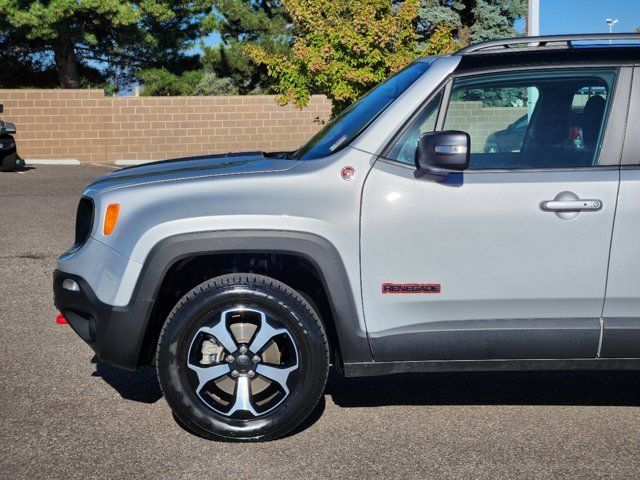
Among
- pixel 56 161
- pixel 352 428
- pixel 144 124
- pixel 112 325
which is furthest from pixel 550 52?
pixel 56 161

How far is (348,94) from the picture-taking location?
20.1 m

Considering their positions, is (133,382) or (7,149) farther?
(7,149)

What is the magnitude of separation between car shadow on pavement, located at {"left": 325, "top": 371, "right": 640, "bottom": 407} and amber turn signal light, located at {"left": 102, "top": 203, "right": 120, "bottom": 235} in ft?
5.16

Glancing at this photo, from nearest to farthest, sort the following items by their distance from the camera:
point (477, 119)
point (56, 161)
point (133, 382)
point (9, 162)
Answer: point (477, 119)
point (133, 382)
point (9, 162)
point (56, 161)

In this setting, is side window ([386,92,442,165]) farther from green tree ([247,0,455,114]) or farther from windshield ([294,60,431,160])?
green tree ([247,0,455,114])

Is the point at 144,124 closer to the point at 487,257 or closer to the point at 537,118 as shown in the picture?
the point at 537,118

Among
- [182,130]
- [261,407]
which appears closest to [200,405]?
[261,407]

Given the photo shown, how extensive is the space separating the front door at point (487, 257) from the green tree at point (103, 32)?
85.1 ft

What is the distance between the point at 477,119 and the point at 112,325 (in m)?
2.03

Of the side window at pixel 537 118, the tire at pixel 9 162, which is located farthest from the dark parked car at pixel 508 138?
the tire at pixel 9 162

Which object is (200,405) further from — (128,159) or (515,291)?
(128,159)

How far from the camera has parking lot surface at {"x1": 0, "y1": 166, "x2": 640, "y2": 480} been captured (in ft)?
13.6

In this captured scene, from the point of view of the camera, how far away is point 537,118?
187 inches

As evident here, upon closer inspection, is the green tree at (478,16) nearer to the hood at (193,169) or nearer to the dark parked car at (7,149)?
the dark parked car at (7,149)
